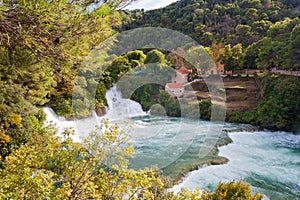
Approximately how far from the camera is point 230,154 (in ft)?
26.7

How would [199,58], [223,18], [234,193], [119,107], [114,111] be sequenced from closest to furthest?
[234,193]
[114,111]
[119,107]
[199,58]
[223,18]

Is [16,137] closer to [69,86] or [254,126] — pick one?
[69,86]

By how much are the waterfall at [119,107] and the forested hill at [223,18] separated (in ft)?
31.5

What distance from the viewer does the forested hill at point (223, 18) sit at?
1880 cm

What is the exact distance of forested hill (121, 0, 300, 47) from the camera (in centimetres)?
1880

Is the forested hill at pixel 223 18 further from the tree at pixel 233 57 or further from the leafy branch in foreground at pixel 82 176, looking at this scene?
the leafy branch in foreground at pixel 82 176

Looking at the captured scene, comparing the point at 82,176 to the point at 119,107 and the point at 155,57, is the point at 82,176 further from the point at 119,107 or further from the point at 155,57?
the point at 119,107

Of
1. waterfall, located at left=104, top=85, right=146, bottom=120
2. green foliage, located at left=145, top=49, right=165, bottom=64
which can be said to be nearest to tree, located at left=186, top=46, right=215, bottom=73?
green foliage, located at left=145, top=49, right=165, bottom=64

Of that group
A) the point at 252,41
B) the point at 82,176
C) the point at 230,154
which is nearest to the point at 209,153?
the point at 230,154

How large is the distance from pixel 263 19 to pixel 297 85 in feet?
33.9

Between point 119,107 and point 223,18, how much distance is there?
17109 mm

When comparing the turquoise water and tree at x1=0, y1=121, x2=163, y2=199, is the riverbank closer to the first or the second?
the turquoise water

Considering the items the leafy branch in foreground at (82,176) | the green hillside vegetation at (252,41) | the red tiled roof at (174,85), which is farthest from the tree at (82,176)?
the red tiled roof at (174,85)

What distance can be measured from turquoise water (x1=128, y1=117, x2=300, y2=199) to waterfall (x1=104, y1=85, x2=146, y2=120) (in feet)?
2.54
